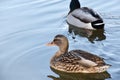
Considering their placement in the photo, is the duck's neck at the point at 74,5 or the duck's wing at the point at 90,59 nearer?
the duck's wing at the point at 90,59

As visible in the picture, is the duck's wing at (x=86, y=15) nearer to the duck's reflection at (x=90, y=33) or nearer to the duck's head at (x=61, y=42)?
the duck's reflection at (x=90, y=33)

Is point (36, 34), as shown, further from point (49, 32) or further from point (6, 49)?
point (6, 49)

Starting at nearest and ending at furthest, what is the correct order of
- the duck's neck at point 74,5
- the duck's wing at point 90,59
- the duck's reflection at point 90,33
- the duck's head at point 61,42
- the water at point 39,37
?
the duck's wing at point 90,59, the water at point 39,37, the duck's head at point 61,42, the duck's reflection at point 90,33, the duck's neck at point 74,5

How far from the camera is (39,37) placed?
9016mm

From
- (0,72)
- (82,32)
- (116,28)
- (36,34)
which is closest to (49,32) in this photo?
(36,34)

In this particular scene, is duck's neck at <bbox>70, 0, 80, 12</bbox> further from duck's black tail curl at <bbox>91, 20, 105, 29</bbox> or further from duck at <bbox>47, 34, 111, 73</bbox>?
duck at <bbox>47, 34, 111, 73</bbox>

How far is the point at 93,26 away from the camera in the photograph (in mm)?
9875

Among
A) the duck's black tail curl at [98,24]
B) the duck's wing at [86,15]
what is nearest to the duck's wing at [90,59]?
the duck's black tail curl at [98,24]

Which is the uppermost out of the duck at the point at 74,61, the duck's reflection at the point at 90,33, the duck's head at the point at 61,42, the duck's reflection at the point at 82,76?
the duck's head at the point at 61,42

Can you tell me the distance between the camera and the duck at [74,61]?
23.7 ft

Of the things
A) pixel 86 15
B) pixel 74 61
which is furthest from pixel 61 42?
pixel 86 15

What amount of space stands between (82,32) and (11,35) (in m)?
1.66

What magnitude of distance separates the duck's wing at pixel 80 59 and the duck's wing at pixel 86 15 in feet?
7.32

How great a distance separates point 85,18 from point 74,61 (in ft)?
8.59
